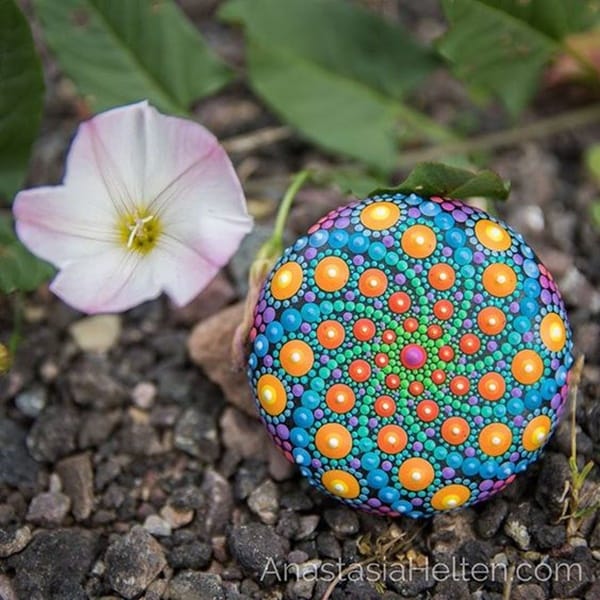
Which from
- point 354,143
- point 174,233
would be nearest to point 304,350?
point 174,233

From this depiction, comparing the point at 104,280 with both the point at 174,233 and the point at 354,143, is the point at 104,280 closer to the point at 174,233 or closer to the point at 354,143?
the point at 174,233

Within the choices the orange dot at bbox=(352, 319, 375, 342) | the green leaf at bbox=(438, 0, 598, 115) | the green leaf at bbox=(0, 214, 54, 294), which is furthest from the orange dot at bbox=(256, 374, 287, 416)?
the green leaf at bbox=(438, 0, 598, 115)

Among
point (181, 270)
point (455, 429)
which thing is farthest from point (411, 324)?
point (181, 270)

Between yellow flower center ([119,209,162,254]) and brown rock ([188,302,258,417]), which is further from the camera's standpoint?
brown rock ([188,302,258,417])

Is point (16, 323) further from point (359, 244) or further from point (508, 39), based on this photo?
point (508, 39)

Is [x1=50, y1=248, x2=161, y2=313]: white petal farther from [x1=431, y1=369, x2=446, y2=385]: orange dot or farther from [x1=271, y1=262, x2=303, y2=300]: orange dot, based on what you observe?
[x1=431, y1=369, x2=446, y2=385]: orange dot
